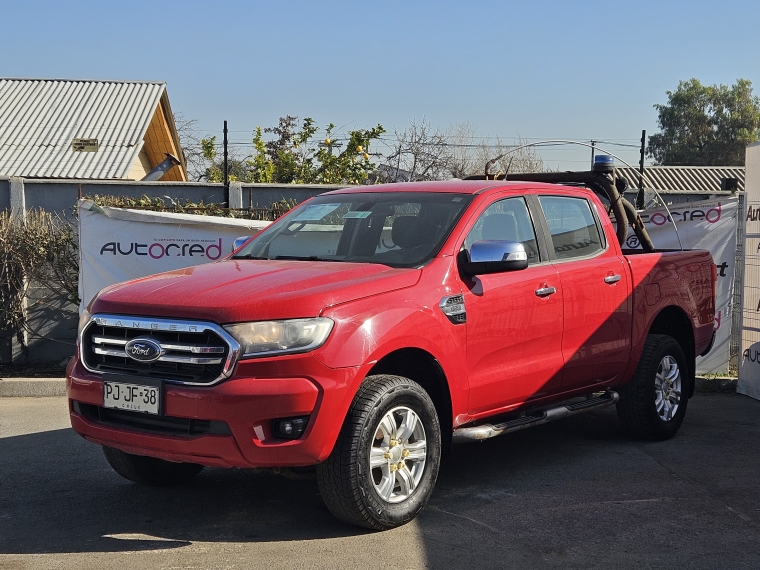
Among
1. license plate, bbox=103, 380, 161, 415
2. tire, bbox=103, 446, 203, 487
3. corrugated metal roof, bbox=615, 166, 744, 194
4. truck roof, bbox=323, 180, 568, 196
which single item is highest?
corrugated metal roof, bbox=615, 166, 744, 194

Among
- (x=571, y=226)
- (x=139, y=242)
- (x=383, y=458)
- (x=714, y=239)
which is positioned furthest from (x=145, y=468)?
(x=714, y=239)

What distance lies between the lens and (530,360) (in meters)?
5.81

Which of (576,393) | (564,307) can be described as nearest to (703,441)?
(576,393)

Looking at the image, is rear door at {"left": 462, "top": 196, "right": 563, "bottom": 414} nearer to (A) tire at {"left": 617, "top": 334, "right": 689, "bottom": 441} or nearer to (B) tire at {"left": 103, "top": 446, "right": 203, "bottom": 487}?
(A) tire at {"left": 617, "top": 334, "right": 689, "bottom": 441}

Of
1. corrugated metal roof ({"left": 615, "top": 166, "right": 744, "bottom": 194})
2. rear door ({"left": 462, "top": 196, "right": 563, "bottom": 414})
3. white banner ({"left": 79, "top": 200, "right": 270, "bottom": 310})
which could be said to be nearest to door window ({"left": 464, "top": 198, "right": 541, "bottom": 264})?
rear door ({"left": 462, "top": 196, "right": 563, "bottom": 414})

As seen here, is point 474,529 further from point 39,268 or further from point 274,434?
point 39,268

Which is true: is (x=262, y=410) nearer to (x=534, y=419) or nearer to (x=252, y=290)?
(x=252, y=290)

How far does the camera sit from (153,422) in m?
4.64

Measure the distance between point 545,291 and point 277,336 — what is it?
7.00 feet

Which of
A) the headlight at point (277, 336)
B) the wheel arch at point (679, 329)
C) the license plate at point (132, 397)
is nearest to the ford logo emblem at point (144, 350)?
the license plate at point (132, 397)

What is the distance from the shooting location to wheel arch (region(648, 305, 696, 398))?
24.0 feet

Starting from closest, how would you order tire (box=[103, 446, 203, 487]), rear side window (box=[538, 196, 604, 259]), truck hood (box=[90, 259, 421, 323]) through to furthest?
truck hood (box=[90, 259, 421, 323])
tire (box=[103, 446, 203, 487])
rear side window (box=[538, 196, 604, 259])

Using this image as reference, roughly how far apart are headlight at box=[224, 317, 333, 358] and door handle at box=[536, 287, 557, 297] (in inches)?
72.7

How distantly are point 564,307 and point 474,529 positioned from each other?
1793 millimetres
